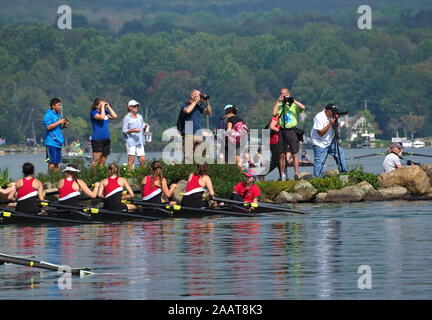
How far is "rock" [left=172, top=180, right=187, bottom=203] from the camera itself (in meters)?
34.9

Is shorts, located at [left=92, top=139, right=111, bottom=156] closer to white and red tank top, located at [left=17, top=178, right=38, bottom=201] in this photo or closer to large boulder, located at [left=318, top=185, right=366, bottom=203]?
large boulder, located at [left=318, top=185, right=366, bottom=203]

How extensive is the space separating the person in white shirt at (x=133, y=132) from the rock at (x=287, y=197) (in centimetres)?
359

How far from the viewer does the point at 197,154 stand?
1458 inches

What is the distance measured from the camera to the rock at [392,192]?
121 feet

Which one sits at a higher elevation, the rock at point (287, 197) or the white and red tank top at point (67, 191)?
the white and red tank top at point (67, 191)

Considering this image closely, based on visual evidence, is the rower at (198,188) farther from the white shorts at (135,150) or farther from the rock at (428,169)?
the rock at (428,169)

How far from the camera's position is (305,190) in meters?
36.5

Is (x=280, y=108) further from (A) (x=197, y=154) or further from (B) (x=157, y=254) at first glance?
(B) (x=157, y=254)

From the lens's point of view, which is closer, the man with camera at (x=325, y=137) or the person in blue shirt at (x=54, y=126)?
the person in blue shirt at (x=54, y=126)

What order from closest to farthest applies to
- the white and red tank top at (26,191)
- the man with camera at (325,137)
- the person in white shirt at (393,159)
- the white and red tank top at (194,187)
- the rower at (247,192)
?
the white and red tank top at (26,191) < the white and red tank top at (194,187) < the rower at (247,192) < the man with camera at (325,137) < the person in white shirt at (393,159)

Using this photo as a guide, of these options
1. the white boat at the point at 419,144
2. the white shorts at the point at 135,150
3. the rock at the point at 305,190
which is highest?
the white shorts at the point at 135,150

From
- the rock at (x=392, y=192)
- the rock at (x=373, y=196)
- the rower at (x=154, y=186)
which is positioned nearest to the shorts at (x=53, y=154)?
the rower at (x=154, y=186)

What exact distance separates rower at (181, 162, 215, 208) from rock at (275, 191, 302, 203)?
14.6 ft
